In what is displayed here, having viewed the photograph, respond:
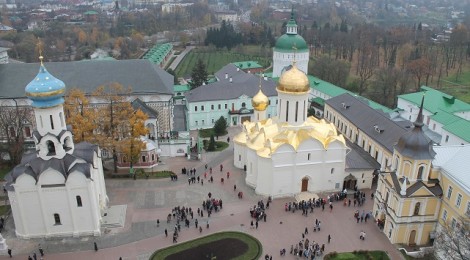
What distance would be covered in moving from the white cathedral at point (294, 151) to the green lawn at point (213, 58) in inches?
1637

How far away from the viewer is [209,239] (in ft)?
76.8

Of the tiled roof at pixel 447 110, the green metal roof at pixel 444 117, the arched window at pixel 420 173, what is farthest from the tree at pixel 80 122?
the green metal roof at pixel 444 117

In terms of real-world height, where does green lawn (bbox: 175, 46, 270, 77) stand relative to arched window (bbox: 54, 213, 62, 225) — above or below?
below

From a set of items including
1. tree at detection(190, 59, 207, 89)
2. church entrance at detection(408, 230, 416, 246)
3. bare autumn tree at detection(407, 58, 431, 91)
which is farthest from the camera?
bare autumn tree at detection(407, 58, 431, 91)

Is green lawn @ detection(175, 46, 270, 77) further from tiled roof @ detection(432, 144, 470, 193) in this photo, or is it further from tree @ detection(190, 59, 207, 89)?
tiled roof @ detection(432, 144, 470, 193)

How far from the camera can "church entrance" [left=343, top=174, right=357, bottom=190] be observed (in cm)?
2877

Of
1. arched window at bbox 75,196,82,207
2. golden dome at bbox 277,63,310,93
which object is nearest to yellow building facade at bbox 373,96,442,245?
golden dome at bbox 277,63,310,93

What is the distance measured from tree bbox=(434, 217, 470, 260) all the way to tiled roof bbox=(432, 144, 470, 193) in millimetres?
2094

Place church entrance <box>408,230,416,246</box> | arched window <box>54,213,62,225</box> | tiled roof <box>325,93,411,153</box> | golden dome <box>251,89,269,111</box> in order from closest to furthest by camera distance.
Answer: church entrance <box>408,230,416,246</box>
arched window <box>54,213,62,225</box>
tiled roof <box>325,93,411,153</box>
golden dome <box>251,89,269,111</box>

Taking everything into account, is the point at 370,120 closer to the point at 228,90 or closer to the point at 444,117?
the point at 444,117

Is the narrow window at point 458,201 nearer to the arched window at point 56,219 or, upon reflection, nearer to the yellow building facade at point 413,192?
the yellow building facade at point 413,192

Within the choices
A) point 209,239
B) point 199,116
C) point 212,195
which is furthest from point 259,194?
point 199,116

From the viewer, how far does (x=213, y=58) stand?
81.6 metres

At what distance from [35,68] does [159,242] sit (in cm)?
2239
